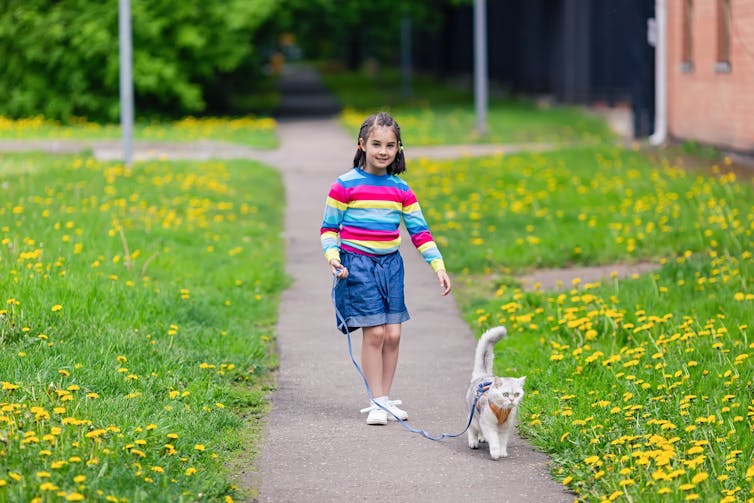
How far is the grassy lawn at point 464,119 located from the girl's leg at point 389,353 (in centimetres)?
1618

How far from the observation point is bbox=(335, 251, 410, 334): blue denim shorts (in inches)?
261

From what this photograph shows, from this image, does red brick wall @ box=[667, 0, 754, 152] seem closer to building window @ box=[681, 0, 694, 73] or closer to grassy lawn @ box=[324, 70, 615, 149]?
building window @ box=[681, 0, 694, 73]

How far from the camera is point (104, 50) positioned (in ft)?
95.1

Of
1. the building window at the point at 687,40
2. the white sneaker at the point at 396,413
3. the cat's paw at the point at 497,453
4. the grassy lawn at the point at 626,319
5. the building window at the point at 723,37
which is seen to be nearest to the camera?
the grassy lawn at the point at 626,319

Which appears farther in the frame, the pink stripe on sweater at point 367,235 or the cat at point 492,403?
the pink stripe on sweater at point 367,235

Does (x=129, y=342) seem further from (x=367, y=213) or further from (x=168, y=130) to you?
(x=168, y=130)

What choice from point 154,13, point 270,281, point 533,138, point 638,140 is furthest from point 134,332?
Result: point 154,13

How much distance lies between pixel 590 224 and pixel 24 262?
570 centimetres

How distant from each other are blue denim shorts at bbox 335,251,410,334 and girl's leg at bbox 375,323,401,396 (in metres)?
0.05

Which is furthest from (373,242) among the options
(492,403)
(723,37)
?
(723,37)

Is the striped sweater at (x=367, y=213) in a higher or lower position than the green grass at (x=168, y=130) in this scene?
lower

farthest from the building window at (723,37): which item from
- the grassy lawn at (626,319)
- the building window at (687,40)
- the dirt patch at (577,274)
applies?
the dirt patch at (577,274)

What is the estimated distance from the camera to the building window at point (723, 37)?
61.4 ft

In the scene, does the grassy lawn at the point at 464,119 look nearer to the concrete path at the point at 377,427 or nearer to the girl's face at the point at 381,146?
the concrete path at the point at 377,427
